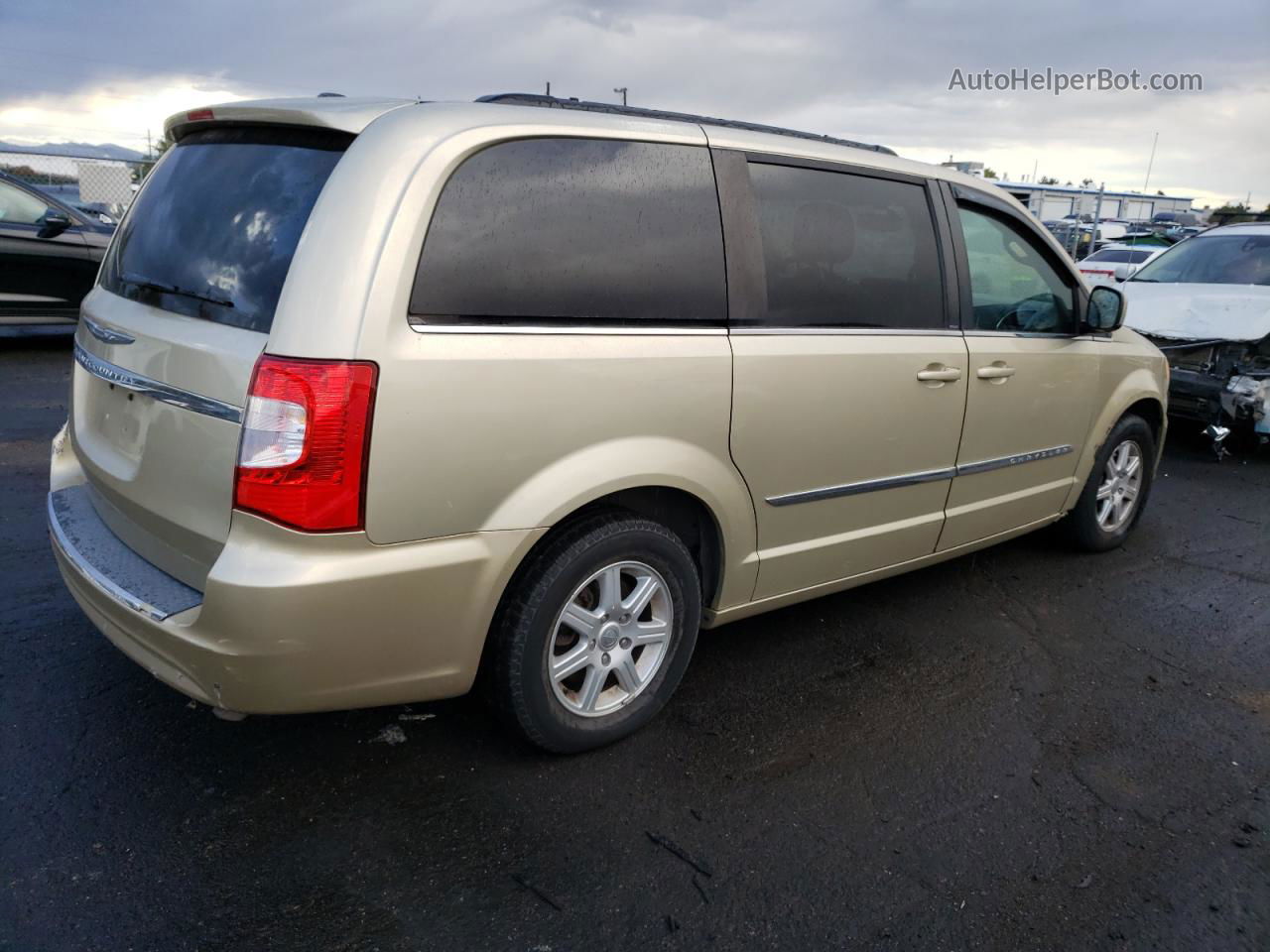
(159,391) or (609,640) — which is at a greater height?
(159,391)

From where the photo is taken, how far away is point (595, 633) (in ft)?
9.35

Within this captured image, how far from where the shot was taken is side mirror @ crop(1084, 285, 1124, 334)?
14.1ft

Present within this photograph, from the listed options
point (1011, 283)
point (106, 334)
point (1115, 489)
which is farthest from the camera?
point (1115, 489)

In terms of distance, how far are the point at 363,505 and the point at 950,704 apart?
2232 mm

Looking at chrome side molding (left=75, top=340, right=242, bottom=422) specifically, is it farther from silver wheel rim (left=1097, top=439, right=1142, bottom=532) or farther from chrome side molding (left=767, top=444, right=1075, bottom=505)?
silver wheel rim (left=1097, top=439, right=1142, bottom=532)

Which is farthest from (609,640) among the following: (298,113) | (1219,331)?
(1219,331)

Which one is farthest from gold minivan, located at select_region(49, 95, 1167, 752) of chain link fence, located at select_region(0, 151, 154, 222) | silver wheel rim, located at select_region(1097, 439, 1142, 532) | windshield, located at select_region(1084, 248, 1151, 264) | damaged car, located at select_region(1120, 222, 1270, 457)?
chain link fence, located at select_region(0, 151, 154, 222)

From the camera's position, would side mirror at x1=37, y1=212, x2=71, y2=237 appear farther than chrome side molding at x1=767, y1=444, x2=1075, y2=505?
Yes

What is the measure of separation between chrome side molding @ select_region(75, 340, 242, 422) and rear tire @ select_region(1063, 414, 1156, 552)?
13.2 feet

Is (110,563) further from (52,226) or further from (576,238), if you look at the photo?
(52,226)

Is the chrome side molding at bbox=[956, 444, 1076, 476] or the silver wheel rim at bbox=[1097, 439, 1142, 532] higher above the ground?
the chrome side molding at bbox=[956, 444, 1076, 476]

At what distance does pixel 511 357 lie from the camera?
2.45 meters

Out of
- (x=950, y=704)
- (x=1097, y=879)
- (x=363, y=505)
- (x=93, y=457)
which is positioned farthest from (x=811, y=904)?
(x=93, y=457)

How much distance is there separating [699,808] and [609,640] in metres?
0.54
